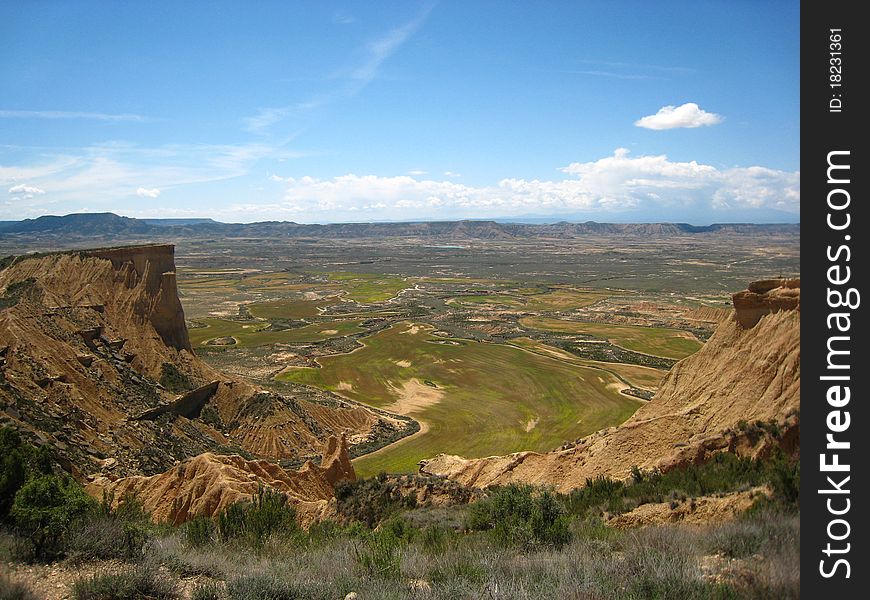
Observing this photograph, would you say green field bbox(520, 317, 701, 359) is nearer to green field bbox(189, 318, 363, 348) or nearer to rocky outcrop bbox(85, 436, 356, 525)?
green field bbox(189, 318, 363, 348)

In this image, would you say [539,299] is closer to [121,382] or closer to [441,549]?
[121,382]

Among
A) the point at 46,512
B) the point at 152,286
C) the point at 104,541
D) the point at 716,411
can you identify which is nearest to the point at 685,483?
the point at 716,411

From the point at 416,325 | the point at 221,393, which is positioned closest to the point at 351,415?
the point at 221,393

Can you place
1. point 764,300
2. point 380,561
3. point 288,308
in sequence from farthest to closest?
point 288,308
point 764,300
point 380,561

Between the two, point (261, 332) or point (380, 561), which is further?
point (261, 332)

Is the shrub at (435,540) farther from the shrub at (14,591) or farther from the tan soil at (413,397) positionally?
the tan soil at (413,397)
